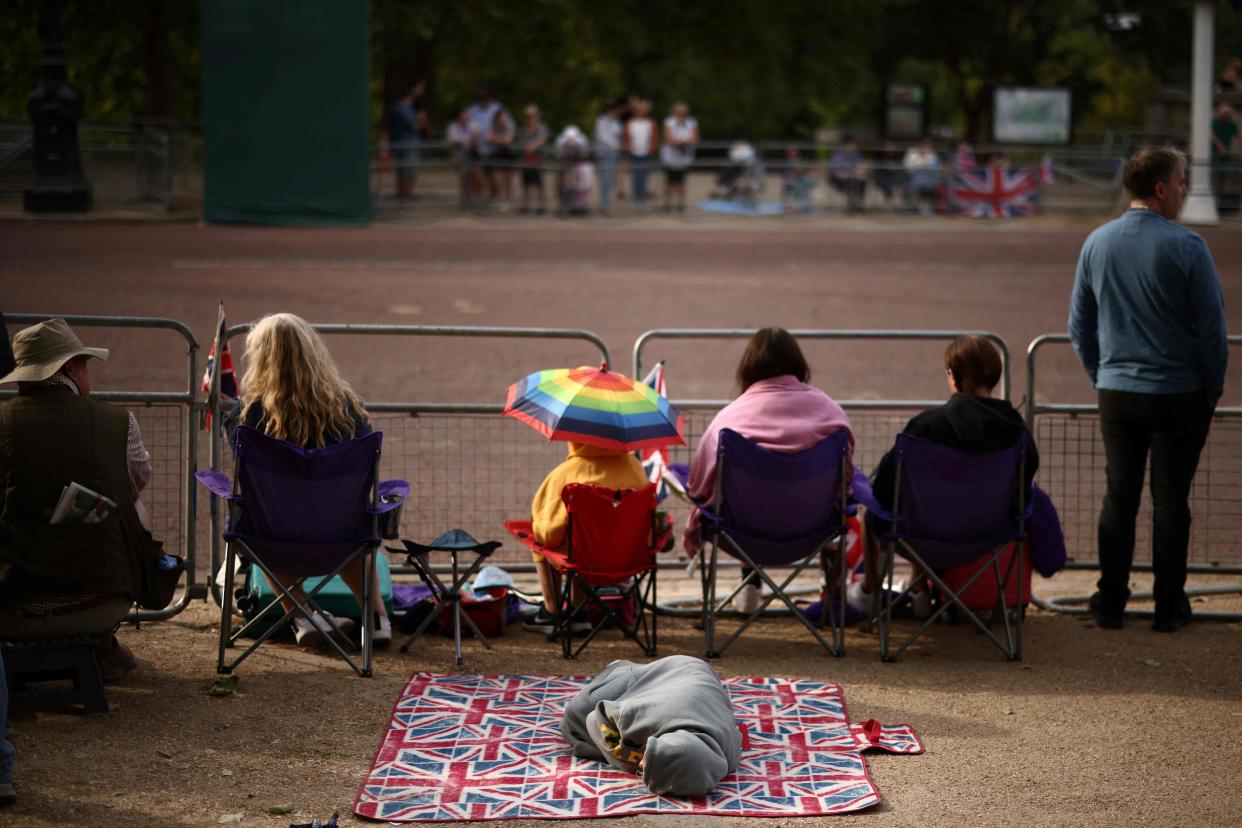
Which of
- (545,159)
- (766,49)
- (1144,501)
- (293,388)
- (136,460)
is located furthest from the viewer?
(766,49)

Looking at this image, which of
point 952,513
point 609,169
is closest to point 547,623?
point 952,513

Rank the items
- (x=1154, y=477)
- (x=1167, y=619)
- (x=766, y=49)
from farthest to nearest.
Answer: (x=766, y=49), (x=1167, y=619), (x=1154, y=477)

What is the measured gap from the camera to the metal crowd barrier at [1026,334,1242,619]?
7.78 metres

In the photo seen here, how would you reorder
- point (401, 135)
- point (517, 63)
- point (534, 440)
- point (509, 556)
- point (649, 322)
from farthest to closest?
1. point (517, 63)
2. point (401, 135)
3. point (649, 322)
4. point (534, 440)
5. point (509, 556)

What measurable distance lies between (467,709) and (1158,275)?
147 inches

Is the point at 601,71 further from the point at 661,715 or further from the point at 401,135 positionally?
the point at 661,715

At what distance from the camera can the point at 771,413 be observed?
22.8 feet

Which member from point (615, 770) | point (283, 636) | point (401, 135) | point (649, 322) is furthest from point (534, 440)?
point (401, 135)

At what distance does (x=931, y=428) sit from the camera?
6832 millimetres

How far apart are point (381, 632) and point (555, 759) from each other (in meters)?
1.63

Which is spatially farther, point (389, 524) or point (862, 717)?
point (389, 524)

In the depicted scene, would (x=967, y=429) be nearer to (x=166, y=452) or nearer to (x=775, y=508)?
(x=775, y=508)

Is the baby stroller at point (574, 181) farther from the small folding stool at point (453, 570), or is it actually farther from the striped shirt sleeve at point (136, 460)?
the striped shirt sleeve at point (136, 460)

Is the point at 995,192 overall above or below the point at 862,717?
above
